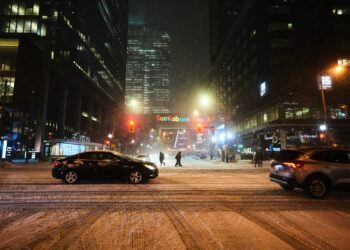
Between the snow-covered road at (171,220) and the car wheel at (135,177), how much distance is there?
8.55 ft

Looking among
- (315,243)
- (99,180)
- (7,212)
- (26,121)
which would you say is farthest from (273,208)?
(26,121)

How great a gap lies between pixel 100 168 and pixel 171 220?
690cm

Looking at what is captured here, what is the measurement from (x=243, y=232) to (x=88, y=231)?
312cm

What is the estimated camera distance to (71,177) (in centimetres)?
1193

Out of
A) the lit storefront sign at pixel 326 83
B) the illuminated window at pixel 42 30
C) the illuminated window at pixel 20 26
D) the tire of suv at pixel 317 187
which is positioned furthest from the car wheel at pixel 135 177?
the illuminated window at pixel 20 26

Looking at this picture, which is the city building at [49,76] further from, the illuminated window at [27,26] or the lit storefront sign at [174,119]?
the lit storefront sign at [174,119]

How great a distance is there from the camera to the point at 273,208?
7.25 meters

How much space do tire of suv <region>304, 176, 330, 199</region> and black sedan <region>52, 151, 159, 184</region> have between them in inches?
267

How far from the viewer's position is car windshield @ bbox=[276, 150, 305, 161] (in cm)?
911

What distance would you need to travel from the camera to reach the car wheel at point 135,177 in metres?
12.0

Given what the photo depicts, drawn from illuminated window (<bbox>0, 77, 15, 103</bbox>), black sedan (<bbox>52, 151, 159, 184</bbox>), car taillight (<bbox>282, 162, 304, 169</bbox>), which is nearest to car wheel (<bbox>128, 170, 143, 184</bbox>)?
black sedan (<bbox>52, 151, 159, 184</bbox>)

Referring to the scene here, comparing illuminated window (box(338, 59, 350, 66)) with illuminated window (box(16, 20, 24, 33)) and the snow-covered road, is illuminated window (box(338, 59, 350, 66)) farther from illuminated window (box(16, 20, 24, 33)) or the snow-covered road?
illuminated window (box(16, 20, 24, 33))

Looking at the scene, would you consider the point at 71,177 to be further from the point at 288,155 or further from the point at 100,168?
→ the point at 288,155

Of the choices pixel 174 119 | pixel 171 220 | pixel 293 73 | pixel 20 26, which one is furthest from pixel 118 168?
pixel 174 119
